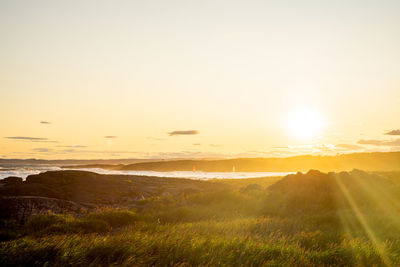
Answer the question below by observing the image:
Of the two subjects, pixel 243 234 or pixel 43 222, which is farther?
pixel 43 222

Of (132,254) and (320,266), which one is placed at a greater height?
(132,254)

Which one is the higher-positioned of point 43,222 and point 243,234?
point 243,234

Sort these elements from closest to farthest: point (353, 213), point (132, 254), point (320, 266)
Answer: point (132, 254)
point (320, 266)
point (353, 213)

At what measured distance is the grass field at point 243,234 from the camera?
217 inches

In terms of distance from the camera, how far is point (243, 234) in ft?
29.7

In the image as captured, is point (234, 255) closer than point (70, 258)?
No

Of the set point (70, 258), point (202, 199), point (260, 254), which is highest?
point (70, 258)

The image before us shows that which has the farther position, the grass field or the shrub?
the shrub

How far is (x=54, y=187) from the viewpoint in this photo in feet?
100

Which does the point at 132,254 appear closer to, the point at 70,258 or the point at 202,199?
the point at 70,258

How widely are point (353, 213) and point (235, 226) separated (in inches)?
342

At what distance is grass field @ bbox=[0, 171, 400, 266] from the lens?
A: 5516mm

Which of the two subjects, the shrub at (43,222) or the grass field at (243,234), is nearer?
the grass field at (243,234)

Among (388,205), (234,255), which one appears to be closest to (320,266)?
(234,255)
